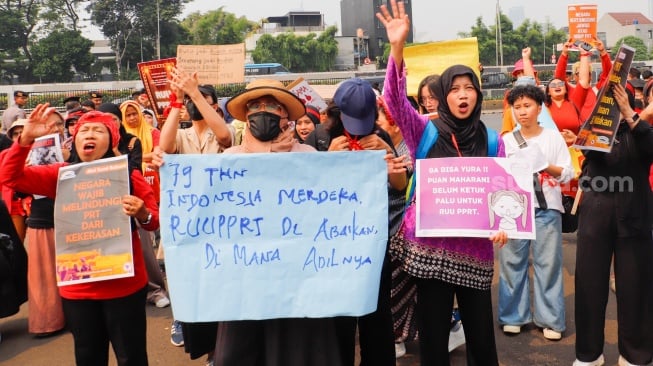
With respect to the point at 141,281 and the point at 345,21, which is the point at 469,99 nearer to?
the point at 141,281

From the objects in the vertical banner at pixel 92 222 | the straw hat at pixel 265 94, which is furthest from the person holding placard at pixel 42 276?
the straw hat at pixel 265 94

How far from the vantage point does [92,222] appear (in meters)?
3.30

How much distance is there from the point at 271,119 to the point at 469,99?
1.01 m

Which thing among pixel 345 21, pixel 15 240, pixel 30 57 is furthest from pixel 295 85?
pixel 345 21

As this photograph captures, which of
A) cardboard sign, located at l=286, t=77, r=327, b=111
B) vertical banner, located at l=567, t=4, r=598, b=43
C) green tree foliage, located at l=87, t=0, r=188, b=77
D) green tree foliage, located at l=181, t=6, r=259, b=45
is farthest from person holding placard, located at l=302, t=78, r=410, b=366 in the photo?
green tree foliage, located at l=181, t=6, r=259, b=45

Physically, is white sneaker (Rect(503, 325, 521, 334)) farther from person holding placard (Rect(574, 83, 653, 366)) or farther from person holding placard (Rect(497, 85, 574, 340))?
person holding placard (Rect(574, 83, 653, 366))

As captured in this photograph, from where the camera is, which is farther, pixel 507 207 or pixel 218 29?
pixel 218 29

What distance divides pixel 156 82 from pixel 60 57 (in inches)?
2033

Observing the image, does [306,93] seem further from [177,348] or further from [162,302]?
[177,348]

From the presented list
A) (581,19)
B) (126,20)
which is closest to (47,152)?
(581,19)

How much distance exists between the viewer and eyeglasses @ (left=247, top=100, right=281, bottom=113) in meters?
3.06

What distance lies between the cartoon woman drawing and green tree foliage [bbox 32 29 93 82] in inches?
2149

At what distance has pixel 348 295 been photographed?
2.76 meters

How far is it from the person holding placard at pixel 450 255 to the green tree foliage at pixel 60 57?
178 feet
